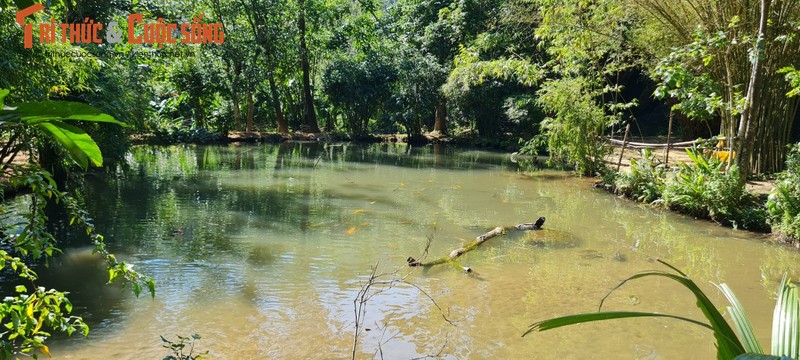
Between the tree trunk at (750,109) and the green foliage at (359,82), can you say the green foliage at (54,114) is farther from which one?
the green foliage at (359,82)

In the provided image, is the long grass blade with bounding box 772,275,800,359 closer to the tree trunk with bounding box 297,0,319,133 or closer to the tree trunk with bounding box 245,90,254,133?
the tree trunk with bounding box 245,90,254,133

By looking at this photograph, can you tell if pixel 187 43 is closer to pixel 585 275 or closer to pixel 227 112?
pixel 227 112

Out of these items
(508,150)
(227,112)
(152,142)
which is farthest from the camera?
(227,112)

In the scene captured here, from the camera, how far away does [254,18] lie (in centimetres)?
2206

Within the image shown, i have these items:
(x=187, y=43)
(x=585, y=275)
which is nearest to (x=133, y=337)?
(x=585, y=275)

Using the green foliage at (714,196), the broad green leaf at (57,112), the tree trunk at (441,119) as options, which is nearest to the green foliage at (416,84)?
the tree trunk at (441,119)

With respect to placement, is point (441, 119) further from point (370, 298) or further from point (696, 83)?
point (370, 298)

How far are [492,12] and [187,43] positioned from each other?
37.4ft

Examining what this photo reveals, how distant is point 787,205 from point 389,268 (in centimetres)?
559

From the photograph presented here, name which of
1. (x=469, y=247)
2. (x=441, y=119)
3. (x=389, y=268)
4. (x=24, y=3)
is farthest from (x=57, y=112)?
(x=441, y=119)

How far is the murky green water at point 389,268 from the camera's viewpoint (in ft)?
15.9

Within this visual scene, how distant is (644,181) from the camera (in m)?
11.1

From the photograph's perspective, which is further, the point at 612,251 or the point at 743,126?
the point at 743,126

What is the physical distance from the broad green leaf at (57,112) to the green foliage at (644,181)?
35.1ft
